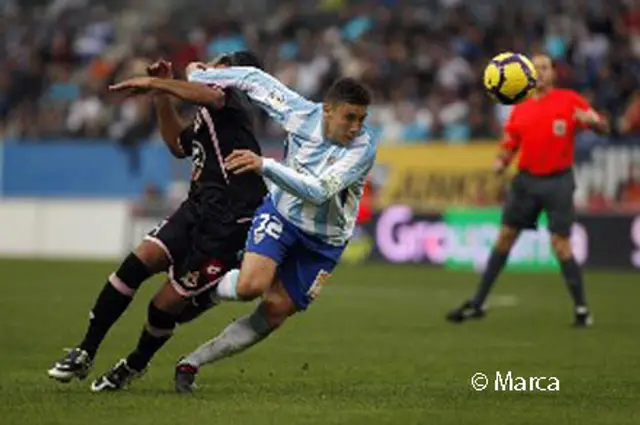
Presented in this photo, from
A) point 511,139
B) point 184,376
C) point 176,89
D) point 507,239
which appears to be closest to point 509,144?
point 511,139

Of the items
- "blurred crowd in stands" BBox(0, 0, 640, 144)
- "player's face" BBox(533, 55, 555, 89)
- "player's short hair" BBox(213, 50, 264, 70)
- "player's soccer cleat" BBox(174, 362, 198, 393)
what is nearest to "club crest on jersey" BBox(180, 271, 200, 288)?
"player's soccer cleat" BBox(174, 362, 198, 393)

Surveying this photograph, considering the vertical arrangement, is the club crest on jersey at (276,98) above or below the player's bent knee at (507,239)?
above

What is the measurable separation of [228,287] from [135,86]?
1345mm

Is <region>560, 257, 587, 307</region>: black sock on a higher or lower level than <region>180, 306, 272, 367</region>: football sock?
lower

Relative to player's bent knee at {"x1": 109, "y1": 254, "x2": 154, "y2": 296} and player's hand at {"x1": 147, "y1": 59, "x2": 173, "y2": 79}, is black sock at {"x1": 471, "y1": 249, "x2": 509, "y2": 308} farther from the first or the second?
player's hand at {"x1": 147, "y1": 59, "x2": 173, "y2": 79}

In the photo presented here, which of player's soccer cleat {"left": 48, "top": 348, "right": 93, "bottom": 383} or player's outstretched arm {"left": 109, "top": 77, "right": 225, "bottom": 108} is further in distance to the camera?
player's soccer cleat {"left": 48, "top": 348, "right": 93, "bottom": 383}

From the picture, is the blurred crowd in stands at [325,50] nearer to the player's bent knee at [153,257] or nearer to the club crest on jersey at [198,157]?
the club crest on jersey at [198,157]

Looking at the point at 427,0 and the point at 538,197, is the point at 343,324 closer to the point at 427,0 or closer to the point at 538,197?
the point at 538,197

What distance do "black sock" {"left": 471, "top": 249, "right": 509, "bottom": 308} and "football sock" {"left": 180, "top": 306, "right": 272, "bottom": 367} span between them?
6.56 metres

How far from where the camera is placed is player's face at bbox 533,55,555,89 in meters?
15.6

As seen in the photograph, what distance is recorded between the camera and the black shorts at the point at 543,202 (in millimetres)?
15953

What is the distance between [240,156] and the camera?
9.09 m

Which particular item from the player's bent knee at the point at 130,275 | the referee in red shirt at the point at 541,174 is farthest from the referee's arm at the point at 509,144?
the player's bent knee at the point at 130,275

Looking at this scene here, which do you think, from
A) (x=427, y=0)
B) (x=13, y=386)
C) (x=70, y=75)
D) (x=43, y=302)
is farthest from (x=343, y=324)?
(x=70, y=75)
